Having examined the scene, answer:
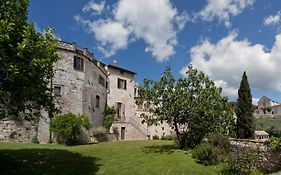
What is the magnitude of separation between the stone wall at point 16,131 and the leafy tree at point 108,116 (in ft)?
43.2

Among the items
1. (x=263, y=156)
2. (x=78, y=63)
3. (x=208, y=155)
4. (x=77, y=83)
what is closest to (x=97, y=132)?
Result: (x=77, y=83)

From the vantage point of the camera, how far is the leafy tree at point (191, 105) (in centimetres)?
2288

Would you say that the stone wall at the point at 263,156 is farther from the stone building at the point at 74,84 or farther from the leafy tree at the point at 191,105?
the stone building at the point at 74,84

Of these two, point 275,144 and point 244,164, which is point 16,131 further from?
point 275,144

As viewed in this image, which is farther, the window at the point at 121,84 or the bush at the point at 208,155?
the window at the point at 121,84

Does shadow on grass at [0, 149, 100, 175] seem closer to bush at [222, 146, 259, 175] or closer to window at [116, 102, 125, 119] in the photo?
bush at [222, 146, 259, 175]

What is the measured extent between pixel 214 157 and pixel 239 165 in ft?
6.91

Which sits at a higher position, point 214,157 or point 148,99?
point 148,99

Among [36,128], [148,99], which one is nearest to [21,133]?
[36,128]

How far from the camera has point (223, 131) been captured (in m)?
23.0

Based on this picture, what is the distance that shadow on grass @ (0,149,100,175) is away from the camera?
1555 cm

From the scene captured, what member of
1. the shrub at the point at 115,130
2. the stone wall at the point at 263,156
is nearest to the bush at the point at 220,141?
the stone wall at the point at 263,156

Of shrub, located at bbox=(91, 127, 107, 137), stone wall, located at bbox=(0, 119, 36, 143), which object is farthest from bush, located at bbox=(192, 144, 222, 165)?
stone wall, located at bbox=(0, 119, 36, 143)

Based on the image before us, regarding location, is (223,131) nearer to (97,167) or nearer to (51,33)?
(97,167)
